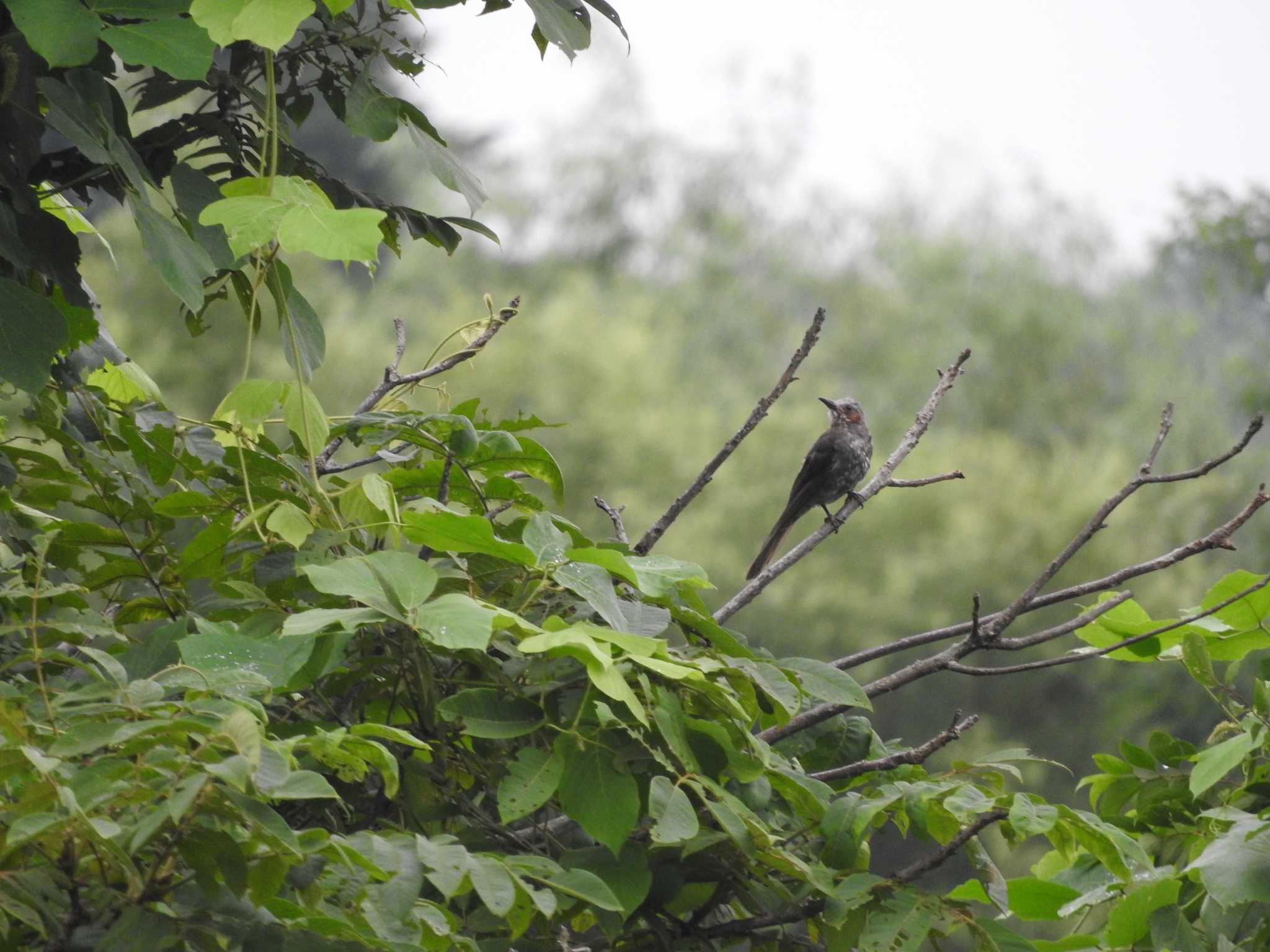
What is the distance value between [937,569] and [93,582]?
16.9 metres

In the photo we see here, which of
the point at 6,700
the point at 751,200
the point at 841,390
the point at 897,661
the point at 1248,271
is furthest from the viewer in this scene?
the point at 751,200

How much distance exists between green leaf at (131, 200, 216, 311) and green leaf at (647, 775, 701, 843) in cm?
59

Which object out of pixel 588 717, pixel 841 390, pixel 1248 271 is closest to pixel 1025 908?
pixel 588 717

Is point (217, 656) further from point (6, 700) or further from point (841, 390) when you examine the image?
point (841, 390)

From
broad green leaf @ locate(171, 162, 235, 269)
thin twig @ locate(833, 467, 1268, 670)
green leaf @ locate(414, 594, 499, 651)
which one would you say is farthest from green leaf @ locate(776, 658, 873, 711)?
broad green leaf @ locate(171, 162, 235, 269)

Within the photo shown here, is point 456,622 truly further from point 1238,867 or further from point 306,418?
point 1238,867

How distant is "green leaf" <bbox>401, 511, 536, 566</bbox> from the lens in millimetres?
1142

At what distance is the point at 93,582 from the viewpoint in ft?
4.94

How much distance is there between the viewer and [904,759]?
1300 mm

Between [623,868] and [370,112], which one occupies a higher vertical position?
[370,112]

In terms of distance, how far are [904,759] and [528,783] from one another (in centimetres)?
45

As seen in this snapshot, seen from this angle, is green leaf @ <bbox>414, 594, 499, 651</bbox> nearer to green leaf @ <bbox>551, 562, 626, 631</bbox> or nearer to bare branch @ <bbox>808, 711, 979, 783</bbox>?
green leaf @ <bbox>551, 562, 626, 631</bbox>

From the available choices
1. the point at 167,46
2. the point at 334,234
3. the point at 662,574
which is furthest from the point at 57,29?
the point at 662,574

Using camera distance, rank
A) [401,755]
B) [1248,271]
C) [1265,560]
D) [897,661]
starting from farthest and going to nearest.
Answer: [897,661]
[1265,560]
[1248,271]
[401,755]
